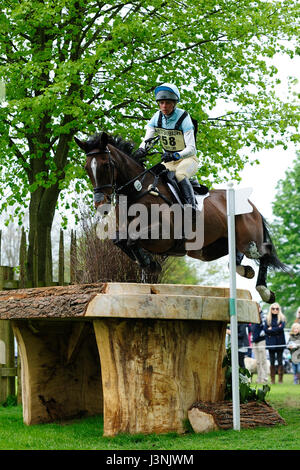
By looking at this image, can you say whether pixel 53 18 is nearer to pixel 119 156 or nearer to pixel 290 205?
pixel 119 156

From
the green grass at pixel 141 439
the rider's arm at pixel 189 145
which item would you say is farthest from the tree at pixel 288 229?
the green grass at pixel 141 439

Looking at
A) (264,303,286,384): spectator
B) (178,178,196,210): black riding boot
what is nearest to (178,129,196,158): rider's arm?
(178,178,196,210): black riding boot

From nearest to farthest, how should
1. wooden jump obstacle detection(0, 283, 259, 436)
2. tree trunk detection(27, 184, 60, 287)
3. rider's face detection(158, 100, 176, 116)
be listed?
wooden jump obstacle detection(0, 283, 259, 436) < rider's face detection(158, 100, 176, 116) < tree trunk detection(27, 184, 60, 287)

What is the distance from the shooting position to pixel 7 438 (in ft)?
18.6

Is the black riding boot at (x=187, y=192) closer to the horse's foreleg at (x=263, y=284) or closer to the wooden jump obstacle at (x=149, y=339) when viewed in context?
the wooden jump obstacle at (x=149, y=339)

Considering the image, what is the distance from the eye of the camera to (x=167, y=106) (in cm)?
664

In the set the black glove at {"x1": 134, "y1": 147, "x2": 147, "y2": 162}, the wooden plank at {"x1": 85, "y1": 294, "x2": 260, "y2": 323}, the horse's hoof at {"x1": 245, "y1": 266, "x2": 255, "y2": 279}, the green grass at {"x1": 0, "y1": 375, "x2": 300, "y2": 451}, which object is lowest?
the green grass at {"x1": 0, "y1": 375, "x2": 300, "y2": 451}

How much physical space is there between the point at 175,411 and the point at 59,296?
1.36 m

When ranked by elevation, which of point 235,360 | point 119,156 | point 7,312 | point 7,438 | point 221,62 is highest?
point 221,62

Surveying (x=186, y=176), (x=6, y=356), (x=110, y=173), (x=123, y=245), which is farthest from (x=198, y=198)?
(x=6, y=356)

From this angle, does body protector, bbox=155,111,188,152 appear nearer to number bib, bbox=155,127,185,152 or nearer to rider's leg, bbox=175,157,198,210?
number bib, bbox=155,127,185,152

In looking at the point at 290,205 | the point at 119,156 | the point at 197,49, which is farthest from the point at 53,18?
the point at 290,205

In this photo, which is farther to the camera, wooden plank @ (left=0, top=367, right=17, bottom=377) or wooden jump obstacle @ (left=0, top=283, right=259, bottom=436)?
wooden plank @ (left=0, top=367, right=17, bottom=377)

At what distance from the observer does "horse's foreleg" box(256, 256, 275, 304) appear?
7.07m
